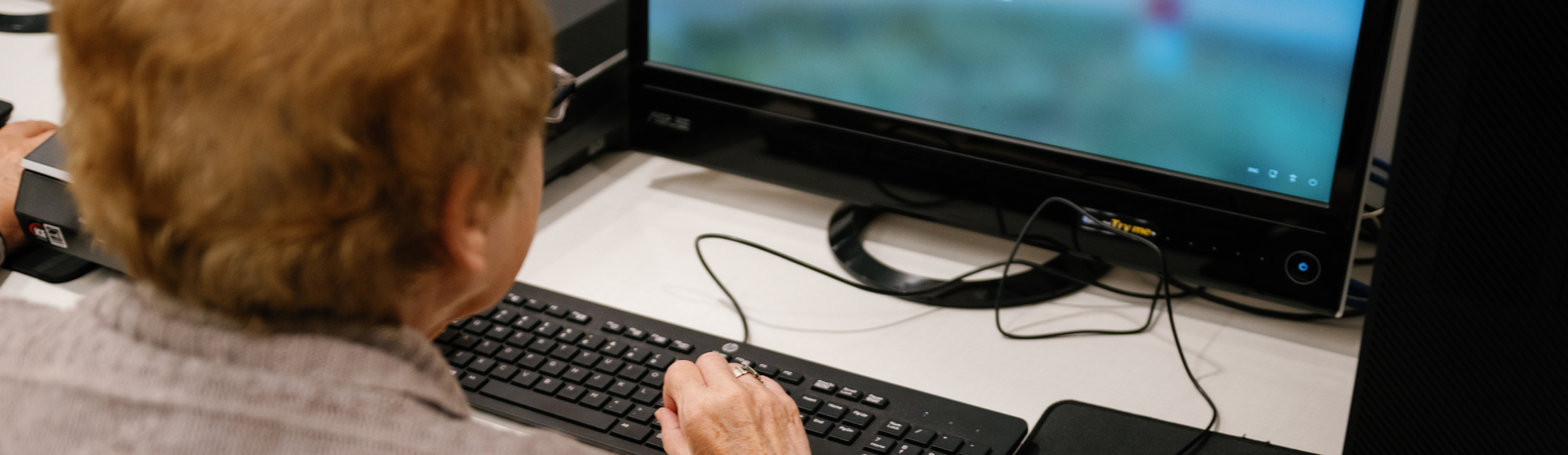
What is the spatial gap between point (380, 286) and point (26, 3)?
147 centimetres

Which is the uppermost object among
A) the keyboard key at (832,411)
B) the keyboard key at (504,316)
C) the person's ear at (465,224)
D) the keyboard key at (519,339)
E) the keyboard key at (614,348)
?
the person's ear at (465,224)

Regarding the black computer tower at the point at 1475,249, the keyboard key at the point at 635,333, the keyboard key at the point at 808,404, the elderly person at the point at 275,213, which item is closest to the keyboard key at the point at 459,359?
the keyboard key at the point at 635,333

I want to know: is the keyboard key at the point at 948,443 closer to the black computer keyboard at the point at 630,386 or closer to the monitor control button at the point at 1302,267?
the black computer keyboard at the point at 630,386

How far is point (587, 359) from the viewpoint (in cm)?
85

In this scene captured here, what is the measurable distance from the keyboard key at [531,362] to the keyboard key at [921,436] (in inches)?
10.3

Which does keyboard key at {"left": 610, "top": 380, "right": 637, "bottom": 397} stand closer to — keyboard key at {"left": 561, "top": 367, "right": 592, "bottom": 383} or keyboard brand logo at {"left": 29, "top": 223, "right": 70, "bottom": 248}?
keyboard key at {"left": 561, "top": 367, "right": 592, "bottom": 383}

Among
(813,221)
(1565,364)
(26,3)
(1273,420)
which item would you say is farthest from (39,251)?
(1565,364)

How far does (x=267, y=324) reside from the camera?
1.59ft

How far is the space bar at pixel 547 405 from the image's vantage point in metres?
0.79

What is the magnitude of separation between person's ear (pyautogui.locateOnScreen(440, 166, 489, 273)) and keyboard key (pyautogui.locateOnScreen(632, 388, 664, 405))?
0.92 ft

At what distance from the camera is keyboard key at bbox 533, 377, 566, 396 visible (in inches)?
32.5

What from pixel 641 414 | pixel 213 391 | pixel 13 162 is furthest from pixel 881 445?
pixel 13 162

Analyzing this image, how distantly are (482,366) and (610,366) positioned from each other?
3.5 inches

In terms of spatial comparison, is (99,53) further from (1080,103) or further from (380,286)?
(1080,103)
